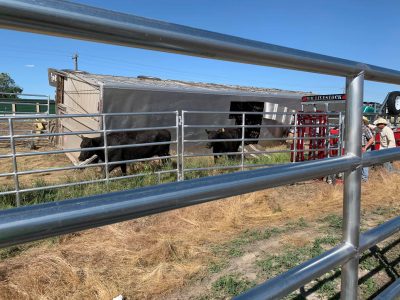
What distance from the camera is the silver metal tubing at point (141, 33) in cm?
55

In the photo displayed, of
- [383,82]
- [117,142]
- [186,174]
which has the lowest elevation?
[186,174]

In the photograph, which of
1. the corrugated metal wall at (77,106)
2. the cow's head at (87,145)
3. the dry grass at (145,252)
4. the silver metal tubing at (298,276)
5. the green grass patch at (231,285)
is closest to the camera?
the silver metal tubing at (298,276)

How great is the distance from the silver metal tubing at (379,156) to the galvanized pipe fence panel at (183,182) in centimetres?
6

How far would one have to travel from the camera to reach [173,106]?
12.1 m

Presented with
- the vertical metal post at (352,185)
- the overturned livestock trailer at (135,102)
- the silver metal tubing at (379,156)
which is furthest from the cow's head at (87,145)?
the vertical metal post at (352,185)

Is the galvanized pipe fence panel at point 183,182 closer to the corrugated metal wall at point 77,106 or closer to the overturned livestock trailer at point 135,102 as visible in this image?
the overturned livestock trailer at point 135,102

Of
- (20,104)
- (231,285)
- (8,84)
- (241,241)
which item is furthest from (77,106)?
(8,84)

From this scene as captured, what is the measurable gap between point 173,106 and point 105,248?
8856mm

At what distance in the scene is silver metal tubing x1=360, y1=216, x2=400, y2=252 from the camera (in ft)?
4.09

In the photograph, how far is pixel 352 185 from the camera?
46.1 inches

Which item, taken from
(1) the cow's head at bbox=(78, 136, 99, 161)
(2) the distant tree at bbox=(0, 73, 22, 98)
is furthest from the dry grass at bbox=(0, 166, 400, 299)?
(2) the distant tree at bbox=(0, 73, 22, 98)

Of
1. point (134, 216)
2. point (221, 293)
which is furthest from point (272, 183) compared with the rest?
point (221, 293)

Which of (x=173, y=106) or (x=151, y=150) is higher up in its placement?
(x=173, y=106)

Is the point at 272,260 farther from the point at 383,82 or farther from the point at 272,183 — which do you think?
the point at 272,183
